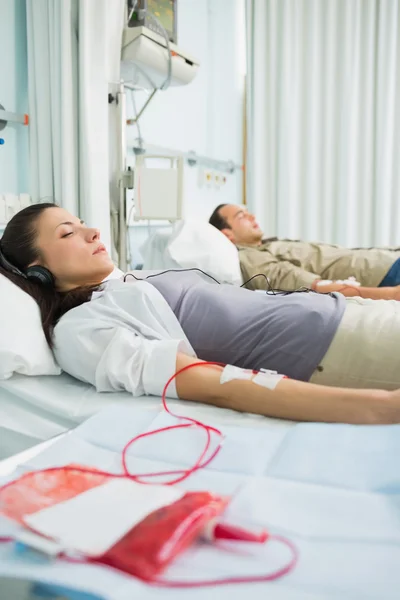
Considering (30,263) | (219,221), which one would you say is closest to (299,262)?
(219,221)

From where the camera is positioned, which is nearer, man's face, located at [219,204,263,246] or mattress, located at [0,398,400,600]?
mattress, located at [0,398,400,600]

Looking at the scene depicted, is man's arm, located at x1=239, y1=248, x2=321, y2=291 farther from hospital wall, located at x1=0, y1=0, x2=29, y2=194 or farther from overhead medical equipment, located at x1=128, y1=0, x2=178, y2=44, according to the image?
overhead medical equipment, located at x1=128, y1=0, x2=178, y2=44

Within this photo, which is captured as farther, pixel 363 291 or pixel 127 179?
pixel 127 179

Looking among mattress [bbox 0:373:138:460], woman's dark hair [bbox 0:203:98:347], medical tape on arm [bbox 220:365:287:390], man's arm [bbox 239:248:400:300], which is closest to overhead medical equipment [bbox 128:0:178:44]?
man's arm [bbox 239:248:400:300]

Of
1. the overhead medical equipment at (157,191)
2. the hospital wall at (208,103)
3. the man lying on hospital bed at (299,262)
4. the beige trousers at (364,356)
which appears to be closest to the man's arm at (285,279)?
→ the man lying on hospital bed at (299,262)

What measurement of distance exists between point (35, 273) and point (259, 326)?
598mm

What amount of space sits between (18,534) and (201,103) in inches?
148

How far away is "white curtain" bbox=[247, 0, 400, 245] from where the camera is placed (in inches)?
150

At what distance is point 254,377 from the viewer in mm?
1062

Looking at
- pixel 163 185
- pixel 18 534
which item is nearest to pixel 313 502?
pixel 18 534

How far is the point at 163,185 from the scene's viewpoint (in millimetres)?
2607

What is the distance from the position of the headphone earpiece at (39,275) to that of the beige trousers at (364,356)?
2.37 ft

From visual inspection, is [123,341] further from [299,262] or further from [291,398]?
[299,262]

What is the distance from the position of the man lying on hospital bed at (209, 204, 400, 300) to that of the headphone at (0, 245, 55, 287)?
1.17m
